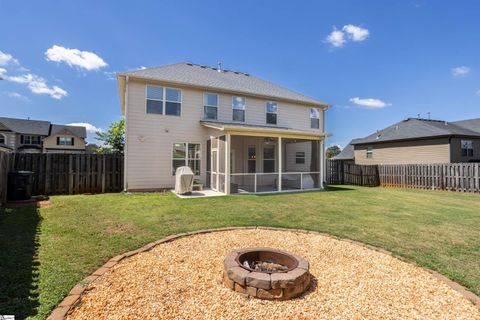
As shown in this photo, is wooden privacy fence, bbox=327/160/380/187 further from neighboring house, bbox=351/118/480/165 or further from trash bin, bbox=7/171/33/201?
trash bin, bbox=7/171/33/201

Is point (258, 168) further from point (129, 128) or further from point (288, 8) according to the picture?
point (288, 8)

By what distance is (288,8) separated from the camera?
40.0 feet

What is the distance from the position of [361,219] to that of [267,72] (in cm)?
1742

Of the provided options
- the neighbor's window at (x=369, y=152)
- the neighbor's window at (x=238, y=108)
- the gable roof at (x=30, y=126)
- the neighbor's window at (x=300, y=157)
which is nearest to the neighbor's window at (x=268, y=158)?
the neighbor's window at (x=300, y=157)

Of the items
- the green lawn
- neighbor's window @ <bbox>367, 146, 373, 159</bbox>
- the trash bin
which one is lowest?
the green lawn

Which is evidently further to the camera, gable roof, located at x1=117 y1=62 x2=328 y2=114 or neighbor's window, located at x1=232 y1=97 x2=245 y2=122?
neighbor's window, located at x1=232 y1=97 x2=245 y2=122

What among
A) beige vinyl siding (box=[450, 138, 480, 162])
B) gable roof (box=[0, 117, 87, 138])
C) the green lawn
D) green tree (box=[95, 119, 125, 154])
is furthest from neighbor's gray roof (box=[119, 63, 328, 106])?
gable roof (box=[0, 117, 87, 138])

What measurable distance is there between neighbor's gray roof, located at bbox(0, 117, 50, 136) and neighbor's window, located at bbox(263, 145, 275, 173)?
131ft

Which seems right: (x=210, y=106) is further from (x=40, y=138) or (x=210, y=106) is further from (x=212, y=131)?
(x=40, y=138)

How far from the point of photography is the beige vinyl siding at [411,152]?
18.2 meters

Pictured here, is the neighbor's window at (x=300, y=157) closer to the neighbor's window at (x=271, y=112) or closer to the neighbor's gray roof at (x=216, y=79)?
the neighbor's window at (x=271, y=112)

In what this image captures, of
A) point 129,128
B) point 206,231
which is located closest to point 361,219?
point 206,231

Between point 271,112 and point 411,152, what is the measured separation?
14.2 meters

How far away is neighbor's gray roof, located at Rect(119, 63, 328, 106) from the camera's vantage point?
40.4 ft
